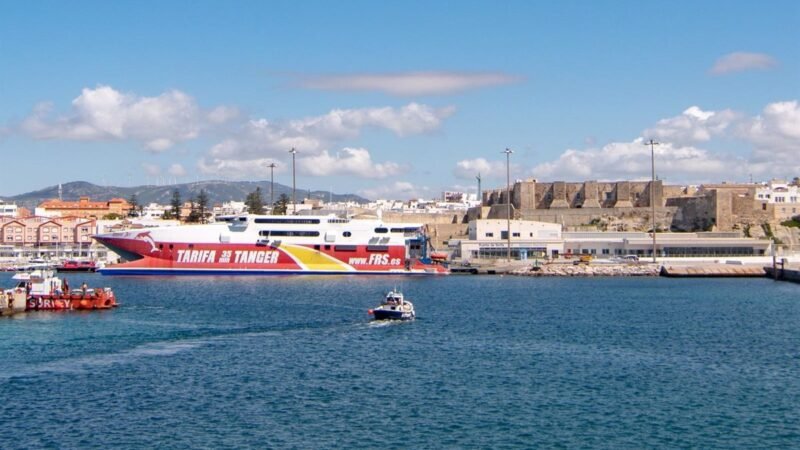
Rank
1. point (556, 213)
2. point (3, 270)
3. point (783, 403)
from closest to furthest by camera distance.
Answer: point (783, 403) < point (3, 270) < point (556, 213)

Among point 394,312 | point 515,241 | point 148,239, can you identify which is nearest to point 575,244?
point 515,241

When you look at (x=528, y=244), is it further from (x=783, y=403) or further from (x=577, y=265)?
(x=783, y=403)

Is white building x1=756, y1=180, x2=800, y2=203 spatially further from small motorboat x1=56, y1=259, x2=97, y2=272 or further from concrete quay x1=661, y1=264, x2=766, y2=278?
small motorboat x1=56, y1=259, x2=97, y2=272

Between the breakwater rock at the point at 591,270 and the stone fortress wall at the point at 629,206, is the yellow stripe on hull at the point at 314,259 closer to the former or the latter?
the breakwater rock at the point at 591,270

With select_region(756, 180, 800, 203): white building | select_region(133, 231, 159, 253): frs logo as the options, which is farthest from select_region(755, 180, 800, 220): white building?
select_region(133, 231, 159, 253): frs logo

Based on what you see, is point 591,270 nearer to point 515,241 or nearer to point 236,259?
point 515,241

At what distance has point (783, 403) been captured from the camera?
23.8m

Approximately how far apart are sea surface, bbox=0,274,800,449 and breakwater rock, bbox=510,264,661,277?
24.7m

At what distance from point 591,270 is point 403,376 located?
4807 centimetres

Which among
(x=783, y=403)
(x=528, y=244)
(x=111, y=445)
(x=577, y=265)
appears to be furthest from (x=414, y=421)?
(x=528, y=244)

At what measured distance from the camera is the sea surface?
68.8ft

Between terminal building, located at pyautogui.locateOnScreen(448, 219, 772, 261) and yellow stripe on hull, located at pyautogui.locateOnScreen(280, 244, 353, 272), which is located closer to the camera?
yellow stripe on hull, located at pyautogui.locateOnScreen(280, 244, 353, 272)

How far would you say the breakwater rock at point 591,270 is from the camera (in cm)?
7281

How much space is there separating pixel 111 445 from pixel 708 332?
958 inches
